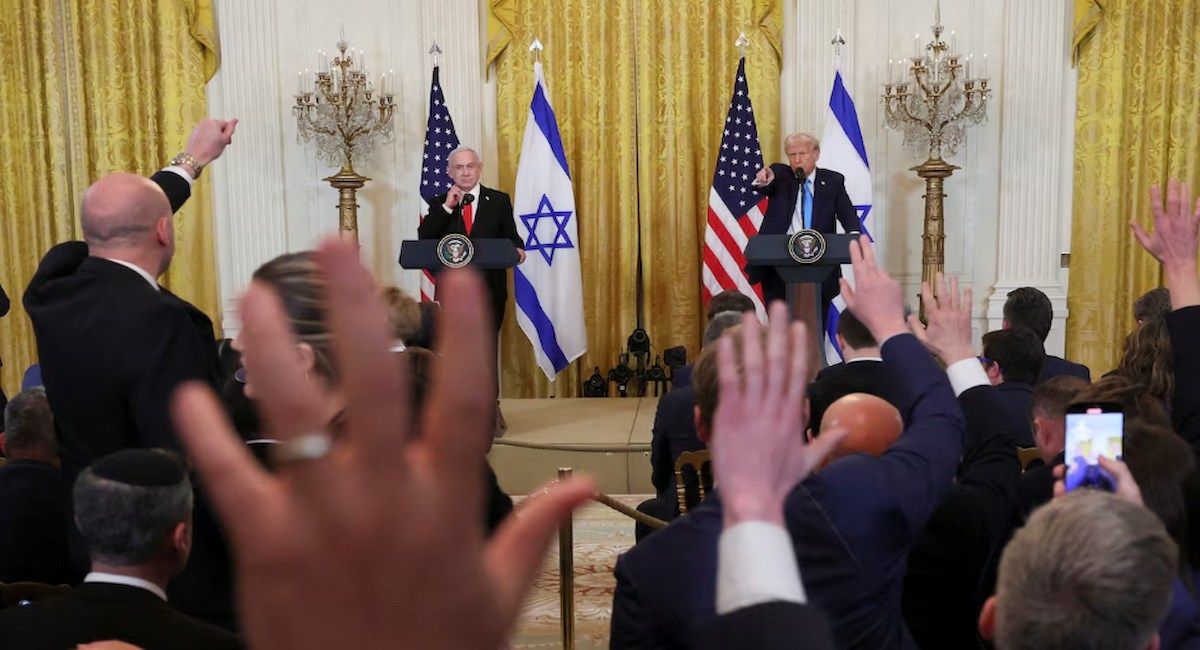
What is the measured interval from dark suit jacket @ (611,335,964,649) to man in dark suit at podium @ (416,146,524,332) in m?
5.26

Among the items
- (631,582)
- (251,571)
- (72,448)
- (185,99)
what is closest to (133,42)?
(185,99)

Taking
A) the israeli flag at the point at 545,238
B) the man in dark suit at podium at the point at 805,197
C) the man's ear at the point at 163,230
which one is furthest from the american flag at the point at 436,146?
the man's ear at the point at 163,230

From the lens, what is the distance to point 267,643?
0.47 meters

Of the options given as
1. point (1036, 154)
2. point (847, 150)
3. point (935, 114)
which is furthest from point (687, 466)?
point (1036, 154)

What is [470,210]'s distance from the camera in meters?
6.98

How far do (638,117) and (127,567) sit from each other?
23.6ft

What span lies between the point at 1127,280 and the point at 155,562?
816cm

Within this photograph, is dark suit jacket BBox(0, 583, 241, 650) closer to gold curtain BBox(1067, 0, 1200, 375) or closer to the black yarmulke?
the black yarmulke

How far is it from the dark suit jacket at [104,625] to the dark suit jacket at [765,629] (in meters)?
1.11

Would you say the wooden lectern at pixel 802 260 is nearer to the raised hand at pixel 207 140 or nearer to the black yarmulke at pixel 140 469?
the raised hand at pixel 207 140

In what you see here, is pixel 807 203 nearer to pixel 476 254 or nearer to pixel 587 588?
pixel 476 254

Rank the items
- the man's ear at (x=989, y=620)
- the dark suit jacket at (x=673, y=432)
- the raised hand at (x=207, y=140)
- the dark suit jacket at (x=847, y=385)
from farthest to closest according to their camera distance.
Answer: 1. the dark suit jacket at (x=673, y=432)
2. the dark suit jacket at (x=847, y=385)
3. the raised hand at (x=207, y=140)
4. the man's ear at (x=989, y=620)

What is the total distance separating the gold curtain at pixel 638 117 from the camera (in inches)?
331

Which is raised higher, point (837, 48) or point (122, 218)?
point (837, 48)
